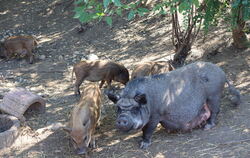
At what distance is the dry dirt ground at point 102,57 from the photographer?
6.32 metres

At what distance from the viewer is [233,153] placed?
5793 mm

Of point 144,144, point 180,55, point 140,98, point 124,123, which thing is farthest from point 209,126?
point 180,55

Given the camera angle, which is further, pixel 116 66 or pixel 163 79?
pixel 116 66

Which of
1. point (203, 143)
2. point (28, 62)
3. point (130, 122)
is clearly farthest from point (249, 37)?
point (28, 62)

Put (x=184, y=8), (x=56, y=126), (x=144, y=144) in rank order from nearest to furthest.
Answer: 1. (x=184, y=8)
2. (x=144, y=144)
3. (x=56, y=126)

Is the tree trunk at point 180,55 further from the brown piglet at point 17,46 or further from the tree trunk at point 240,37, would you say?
the brown piglet at point 17,46

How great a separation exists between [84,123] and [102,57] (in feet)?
16.6

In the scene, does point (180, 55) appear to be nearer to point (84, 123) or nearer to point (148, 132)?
point (148, 132)

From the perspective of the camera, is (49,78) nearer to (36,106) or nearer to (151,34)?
(36,106)

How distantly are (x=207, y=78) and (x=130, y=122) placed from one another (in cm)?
172

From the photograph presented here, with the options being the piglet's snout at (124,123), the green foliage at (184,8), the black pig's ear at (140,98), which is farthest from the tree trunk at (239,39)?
the piglet's snout at (124,123)

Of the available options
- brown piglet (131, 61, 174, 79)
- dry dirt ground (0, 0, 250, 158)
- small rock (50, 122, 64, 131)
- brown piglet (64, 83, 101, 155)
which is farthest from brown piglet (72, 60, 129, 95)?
brown piglet (64, 83, 101, 155)

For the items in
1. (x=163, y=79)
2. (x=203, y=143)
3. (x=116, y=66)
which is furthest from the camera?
(x=116, y=66)

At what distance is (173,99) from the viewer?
6637mm
